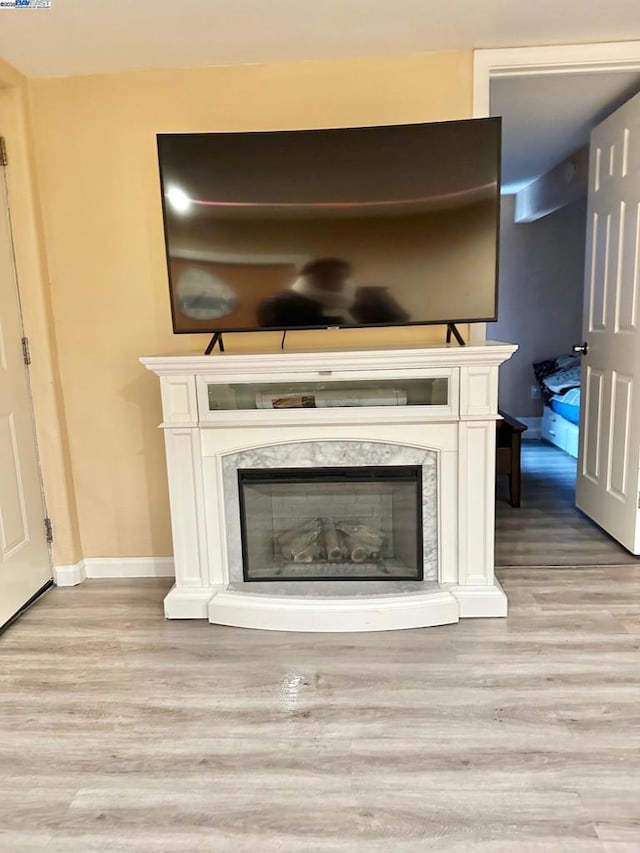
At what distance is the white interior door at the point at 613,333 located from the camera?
2.79m

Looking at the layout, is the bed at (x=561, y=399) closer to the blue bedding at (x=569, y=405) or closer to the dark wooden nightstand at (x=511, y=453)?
the blue bedding at (x=569, y=405)

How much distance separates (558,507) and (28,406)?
3.04m

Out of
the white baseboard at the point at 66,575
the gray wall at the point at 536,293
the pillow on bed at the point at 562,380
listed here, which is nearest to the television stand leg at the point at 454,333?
the white baseboard at the point at 66,575

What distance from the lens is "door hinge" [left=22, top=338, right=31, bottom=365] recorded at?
8.61ft

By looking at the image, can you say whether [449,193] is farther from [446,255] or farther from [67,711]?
[67,711]

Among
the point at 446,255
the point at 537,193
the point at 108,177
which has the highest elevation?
the point at 537,193

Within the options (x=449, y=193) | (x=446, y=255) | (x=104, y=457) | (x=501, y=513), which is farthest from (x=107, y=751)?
(x=501, y=513)

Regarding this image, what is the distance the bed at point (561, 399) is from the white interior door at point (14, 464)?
12.4 ft

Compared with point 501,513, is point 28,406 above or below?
above

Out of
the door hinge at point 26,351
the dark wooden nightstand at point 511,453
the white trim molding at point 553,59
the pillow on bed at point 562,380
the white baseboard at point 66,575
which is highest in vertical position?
the white trim molding at point 553,59

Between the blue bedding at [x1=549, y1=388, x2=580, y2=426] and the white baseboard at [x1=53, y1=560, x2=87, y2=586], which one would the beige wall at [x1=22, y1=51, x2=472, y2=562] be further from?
the blue bedding at [x1=549, y1=388, x2=580, y2=426]

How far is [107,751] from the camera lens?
1.70 meters

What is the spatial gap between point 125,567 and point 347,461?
1306mm

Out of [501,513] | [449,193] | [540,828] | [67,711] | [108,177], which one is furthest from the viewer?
[501,513]
